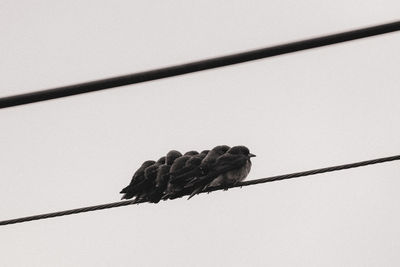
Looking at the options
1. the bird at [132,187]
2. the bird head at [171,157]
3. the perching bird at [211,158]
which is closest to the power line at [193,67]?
the bird at [132,187]

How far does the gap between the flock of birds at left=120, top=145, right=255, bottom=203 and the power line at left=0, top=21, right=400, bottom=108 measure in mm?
5493

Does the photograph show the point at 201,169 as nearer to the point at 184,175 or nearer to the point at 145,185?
the point at 184,175

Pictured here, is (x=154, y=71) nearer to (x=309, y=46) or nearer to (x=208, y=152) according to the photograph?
(x=309, y=46)

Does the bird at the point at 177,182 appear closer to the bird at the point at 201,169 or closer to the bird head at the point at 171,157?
the bird at the point at 201,169

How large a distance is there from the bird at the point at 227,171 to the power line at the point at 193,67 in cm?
567

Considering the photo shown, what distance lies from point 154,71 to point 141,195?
6.00 m

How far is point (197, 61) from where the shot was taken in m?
3.23

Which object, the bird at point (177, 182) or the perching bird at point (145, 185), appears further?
the perching bird at point (145, 185)

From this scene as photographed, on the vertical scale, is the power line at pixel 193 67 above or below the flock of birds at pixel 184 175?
above

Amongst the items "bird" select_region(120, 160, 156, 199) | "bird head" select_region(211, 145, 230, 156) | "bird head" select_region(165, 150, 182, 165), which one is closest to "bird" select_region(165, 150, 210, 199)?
"bird" select_region(120, 160, 156, 199)

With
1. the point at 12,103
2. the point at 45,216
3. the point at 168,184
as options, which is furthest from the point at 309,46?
the point at 168,184

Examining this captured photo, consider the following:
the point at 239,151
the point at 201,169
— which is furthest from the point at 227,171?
the point at 239,151

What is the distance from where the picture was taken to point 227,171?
32.0ft

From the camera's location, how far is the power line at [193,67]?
3.13 metres
